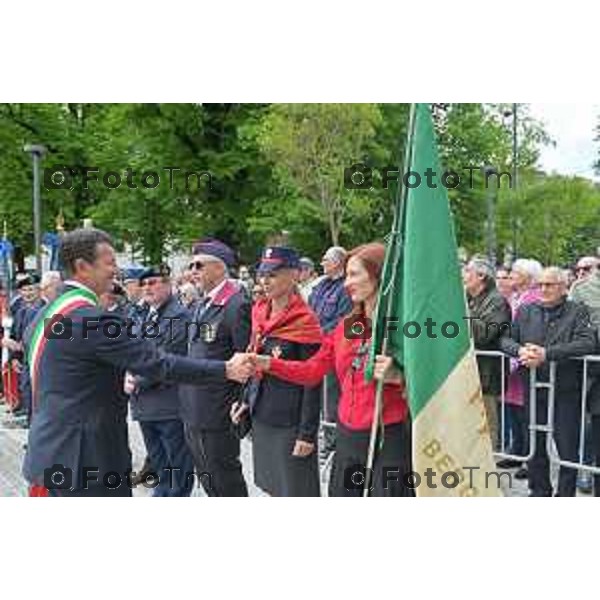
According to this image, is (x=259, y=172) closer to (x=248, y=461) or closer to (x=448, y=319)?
(x=248, y=461)

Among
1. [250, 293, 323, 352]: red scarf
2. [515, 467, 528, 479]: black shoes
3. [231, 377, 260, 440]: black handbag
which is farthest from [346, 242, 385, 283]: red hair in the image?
[515, 467, 528, 479]: black shoes

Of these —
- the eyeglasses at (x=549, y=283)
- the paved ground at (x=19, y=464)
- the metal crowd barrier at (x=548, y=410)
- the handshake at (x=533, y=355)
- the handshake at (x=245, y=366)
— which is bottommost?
the paved ground at (x=19, y=464)

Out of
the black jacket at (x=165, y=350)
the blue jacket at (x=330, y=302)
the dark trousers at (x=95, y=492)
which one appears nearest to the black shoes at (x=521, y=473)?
the blue jacket at (x=330, y=302)

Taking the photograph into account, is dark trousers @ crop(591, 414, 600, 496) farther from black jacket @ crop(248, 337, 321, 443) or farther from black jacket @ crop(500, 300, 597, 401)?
black jacket @ crop(248, 337, 321, 443)

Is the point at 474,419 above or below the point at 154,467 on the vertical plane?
above

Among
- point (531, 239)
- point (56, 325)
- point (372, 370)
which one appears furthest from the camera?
point (531, 239)

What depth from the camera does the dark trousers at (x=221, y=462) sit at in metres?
5.59

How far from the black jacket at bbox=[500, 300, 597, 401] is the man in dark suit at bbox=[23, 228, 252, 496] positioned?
2984 mm

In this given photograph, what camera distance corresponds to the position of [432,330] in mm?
4426

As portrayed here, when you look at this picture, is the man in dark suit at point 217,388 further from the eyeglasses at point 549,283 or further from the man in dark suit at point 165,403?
the eyeglasses at point 549,283

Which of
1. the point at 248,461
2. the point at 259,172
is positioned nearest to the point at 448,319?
the point at 248,461

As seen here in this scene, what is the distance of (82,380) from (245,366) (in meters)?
0.96
